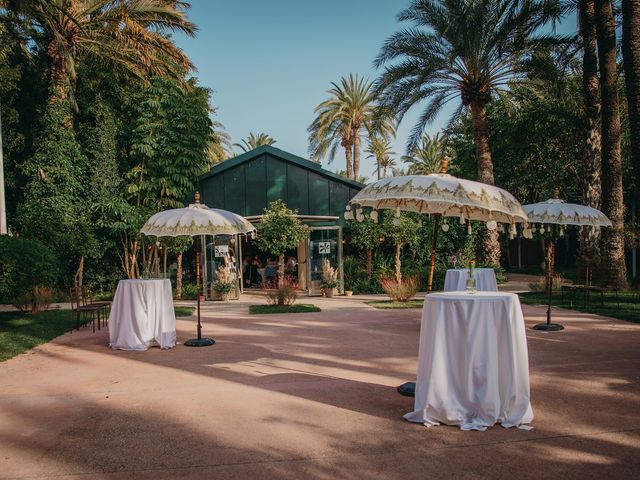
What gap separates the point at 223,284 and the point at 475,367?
1353cm

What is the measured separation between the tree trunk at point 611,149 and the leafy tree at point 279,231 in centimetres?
946

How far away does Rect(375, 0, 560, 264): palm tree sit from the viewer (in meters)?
16.2

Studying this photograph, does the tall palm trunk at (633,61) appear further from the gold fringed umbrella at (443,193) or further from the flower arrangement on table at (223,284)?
the flower arrangement on table at (223,284)

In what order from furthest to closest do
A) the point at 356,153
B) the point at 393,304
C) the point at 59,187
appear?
the point at 356,153
the point at 59,187
the point at 393,304

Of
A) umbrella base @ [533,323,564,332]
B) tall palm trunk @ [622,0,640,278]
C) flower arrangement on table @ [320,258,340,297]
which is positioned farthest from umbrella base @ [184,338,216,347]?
tall palm trunk @ [622,0,640,278]

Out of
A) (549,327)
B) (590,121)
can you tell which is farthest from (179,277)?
(590,121)

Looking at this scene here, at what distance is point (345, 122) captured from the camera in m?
34.7

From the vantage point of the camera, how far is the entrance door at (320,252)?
18.0 meters

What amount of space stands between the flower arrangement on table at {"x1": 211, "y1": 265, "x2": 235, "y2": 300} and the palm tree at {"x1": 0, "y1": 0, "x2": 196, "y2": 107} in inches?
298

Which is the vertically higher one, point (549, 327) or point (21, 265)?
point (21, 265)

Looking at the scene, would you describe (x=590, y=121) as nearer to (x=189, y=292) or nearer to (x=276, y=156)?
(x=276, y=156)

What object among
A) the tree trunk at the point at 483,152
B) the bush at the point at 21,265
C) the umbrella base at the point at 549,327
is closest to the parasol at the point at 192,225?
the bush at the point at 21,265

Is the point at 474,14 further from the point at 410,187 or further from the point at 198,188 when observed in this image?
the point at 410,187

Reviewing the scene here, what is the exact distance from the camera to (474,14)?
16094mm
